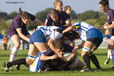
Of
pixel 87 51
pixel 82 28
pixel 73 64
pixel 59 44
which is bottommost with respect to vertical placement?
pixel 73 64

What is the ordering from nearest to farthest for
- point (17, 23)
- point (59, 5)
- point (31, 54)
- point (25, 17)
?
point (31, 54), point (25, 17), point (17, 23), point (59, 5)

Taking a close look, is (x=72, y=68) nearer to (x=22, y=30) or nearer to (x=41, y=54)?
(x=41, y=54)

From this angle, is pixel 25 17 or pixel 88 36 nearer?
pixel 88 36

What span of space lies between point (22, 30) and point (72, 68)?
203 centimetres

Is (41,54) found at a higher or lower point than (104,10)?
lower

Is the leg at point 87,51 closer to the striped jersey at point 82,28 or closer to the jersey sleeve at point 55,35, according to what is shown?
the striped jersey at point 82,28

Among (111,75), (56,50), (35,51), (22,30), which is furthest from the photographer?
(22,30)

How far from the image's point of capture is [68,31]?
32.9 feet

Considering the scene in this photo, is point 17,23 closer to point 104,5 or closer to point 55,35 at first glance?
point 55,35

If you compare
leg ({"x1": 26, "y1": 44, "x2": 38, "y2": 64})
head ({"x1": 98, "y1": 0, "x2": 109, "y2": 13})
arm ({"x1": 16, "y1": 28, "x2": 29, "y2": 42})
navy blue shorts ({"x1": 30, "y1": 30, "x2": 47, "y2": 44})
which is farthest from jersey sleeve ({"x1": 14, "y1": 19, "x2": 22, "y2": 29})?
head ({"x1": 98, "y1": 0, "x2": 109, "y2": 13})

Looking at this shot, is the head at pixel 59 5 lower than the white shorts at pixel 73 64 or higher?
higher

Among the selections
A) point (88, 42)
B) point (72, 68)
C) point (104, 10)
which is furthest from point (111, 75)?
point (104, 10)

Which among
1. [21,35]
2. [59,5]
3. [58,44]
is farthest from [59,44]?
[59,5]

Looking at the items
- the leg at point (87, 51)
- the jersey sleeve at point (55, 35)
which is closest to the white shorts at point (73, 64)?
the leg at point (87, 51)
